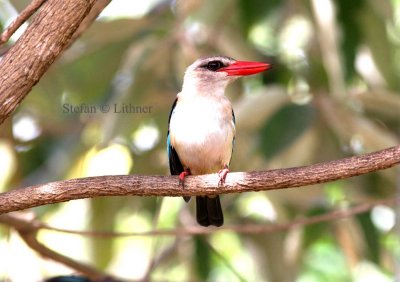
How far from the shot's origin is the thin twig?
3.42 m

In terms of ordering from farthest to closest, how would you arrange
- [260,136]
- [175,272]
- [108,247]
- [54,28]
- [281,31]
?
[175,272] → [281,31] → [108,247] → [260,136] → [54,28]

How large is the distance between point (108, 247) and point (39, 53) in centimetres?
338

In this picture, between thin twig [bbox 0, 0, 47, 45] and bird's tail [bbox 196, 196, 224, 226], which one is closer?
thin twig [bbox 0, 0, 47, 45]

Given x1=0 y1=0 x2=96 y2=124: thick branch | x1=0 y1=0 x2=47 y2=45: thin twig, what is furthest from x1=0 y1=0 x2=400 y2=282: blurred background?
x1=0 y1=0 x2=96 y2=124: thick branch

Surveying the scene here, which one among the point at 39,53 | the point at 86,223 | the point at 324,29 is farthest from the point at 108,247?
the point at 39,53

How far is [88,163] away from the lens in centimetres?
645

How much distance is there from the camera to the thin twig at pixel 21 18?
11.2ft

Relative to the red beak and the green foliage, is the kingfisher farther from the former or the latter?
the green foliage

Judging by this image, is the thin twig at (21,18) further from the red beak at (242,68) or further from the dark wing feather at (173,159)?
the red beak at (242,68)

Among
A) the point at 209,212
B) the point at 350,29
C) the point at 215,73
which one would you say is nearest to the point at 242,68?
the point at 215,73

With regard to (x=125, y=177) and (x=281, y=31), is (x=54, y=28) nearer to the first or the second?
(x=125, y=177)

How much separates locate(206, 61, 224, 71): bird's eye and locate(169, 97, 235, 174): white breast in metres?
0.44

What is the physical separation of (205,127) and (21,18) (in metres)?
1.44

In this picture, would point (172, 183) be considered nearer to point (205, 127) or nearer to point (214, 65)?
point (205, 127)
